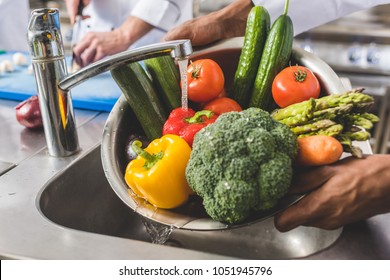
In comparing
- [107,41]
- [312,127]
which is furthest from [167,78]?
[107,41]

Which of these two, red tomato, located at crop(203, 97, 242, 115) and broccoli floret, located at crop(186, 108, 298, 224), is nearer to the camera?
broccoli floret, located at crop(186, 108, 298, 224)

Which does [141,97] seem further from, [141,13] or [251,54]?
[141,13]

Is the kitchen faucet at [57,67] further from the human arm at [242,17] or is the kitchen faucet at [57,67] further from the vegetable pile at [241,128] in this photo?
the human arm at [242,17]

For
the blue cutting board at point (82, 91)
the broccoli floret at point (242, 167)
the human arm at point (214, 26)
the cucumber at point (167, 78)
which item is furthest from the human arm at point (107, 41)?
the broccoli floret at point (242, 167)

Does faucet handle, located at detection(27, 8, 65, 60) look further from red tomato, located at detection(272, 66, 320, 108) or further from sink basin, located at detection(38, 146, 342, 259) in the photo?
red tomato, located at detection(272, 66, 320, 108)

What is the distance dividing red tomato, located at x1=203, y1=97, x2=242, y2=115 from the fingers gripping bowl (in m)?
0.13

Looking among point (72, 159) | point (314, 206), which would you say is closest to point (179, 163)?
point (314, 206)

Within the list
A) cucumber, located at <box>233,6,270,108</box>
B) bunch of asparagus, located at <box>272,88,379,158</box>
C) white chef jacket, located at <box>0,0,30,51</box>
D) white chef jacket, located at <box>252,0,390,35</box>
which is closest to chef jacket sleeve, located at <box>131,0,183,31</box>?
white chef jacket, located at <box>252,0,390,35</box>

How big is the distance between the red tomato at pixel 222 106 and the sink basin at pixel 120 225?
0.22m

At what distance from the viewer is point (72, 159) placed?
0.81 m

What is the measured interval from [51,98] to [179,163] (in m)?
0.31

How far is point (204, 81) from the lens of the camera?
725mm

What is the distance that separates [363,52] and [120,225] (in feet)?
5.20

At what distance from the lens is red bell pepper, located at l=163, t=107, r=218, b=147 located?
66 centimetres
